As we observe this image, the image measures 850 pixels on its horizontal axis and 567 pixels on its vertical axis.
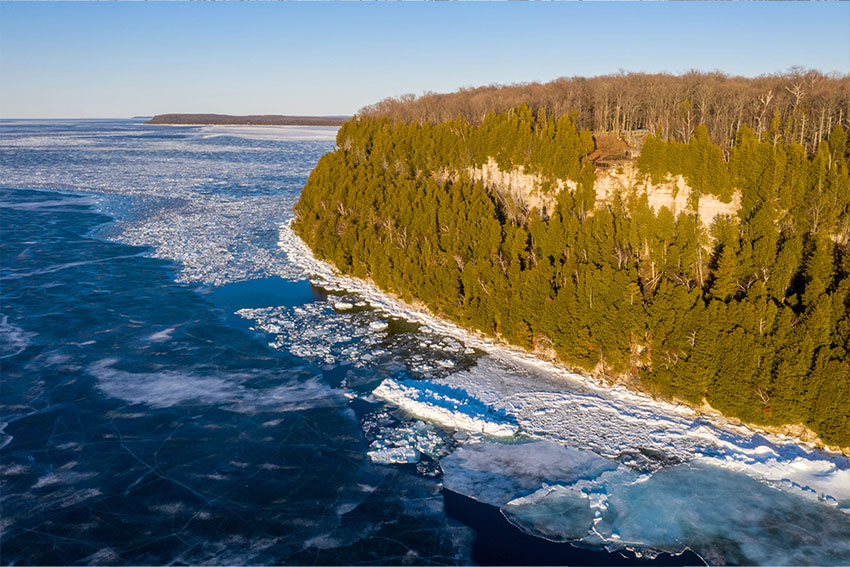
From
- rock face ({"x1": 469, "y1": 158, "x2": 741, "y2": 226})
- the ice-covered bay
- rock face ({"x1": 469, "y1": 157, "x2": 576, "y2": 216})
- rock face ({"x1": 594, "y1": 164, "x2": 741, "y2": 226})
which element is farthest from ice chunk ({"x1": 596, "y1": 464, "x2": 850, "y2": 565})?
rock face ({"x1": 469, "y1": 157, "x2": 576, "y2": 216})

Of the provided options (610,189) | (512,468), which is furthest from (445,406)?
(610,189)

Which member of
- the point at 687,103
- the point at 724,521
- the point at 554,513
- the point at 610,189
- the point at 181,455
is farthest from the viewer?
the point at 687,103

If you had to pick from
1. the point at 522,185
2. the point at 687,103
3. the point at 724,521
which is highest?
the point at 687,103

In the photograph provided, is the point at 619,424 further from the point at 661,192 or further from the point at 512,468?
the point at 661,192

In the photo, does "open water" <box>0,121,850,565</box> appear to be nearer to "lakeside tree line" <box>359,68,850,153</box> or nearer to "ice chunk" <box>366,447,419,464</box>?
"ice chunk" <box>366,447,419,464</box>

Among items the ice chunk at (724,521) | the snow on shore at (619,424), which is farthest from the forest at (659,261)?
the ice chunk at (724,521)

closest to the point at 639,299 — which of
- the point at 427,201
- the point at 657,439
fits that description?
the point at 657,439

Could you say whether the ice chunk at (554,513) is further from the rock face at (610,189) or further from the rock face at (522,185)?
the rock face at (522,185)
